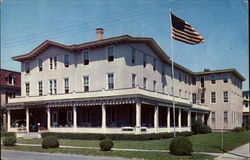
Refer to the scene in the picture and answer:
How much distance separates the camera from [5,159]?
565 inches

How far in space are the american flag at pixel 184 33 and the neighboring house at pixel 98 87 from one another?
812cm

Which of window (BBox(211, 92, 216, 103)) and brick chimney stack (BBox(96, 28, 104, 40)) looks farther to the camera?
window (BBox(211, 92, 216, 103))

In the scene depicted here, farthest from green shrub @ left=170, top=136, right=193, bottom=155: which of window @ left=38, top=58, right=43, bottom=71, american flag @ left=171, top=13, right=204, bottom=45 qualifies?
window @ left=38, top=58, right=43, bottom=71

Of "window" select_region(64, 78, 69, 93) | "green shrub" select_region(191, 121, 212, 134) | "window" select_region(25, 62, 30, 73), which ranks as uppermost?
"window" select_region(25, 62, 30, 73)

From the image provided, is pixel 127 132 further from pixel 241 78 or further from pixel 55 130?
pixel 241 78

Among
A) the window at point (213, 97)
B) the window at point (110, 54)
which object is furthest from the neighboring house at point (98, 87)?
Result: the window at point (213, 97)

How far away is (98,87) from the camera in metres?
33.1

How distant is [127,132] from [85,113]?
8593 millimetres

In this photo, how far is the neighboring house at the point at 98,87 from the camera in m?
28.8

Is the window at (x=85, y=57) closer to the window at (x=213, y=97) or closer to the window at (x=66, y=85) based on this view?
the window at (x=66, y=85)

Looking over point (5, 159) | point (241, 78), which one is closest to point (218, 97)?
point (241, 78)

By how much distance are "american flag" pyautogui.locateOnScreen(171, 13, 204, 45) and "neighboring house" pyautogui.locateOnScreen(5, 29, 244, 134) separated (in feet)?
26.7

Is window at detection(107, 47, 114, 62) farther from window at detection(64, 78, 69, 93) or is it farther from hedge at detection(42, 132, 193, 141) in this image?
hedge at detection(42, 132, 193, 141)

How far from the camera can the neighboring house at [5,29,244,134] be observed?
2883 cm
